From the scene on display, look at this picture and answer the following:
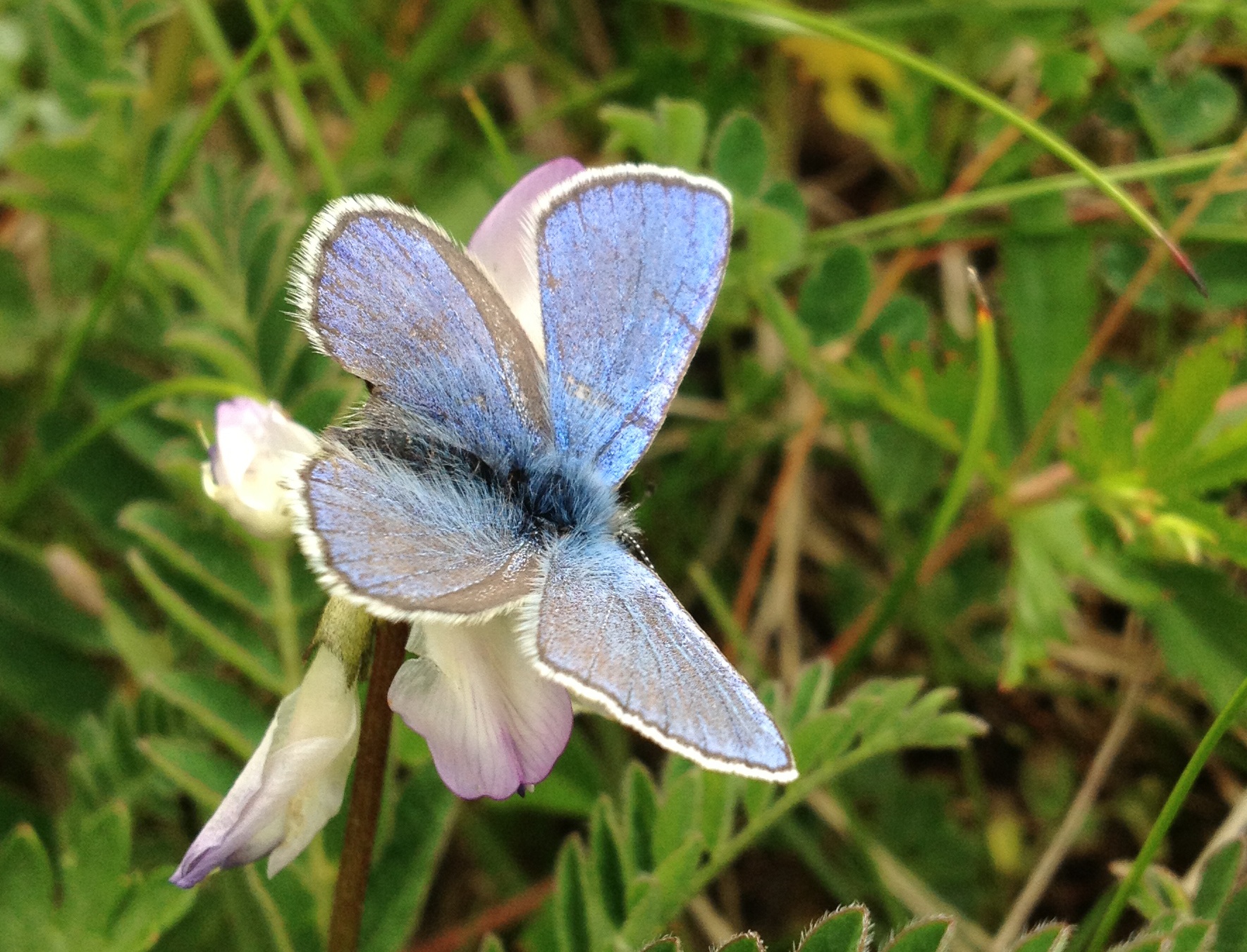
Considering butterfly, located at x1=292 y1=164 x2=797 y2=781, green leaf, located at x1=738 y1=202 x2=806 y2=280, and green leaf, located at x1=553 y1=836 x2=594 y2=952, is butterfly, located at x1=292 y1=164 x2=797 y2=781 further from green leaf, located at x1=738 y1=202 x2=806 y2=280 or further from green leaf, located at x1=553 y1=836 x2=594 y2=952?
green leaf, located at x1=738 y1=202 x2=806 y2=280

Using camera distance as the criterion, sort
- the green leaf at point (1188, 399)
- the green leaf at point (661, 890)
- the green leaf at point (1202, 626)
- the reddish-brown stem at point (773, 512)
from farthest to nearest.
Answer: the reddish-brown stem at point (773, 512) → the green leaf at point (1202, 626) → the green leaf at point (1188, 399) → the green leaf at point (661, 890)

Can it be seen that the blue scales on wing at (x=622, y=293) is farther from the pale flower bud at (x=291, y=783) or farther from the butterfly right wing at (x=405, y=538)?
the pale flower bud at (x=291, y=783)

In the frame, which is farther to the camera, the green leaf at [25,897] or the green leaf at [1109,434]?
the green leaf at [1109,434]

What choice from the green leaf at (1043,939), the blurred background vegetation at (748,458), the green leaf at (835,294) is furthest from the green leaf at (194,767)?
the green leaf at (835,294)

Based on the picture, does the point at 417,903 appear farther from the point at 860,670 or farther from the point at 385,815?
the point at 860,670

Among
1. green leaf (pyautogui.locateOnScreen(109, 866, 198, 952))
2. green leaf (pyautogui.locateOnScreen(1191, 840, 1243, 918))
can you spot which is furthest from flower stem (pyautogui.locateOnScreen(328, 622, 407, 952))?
green leaf (pyautogui.locateOnScreen(1191, 840, 1243, 918))

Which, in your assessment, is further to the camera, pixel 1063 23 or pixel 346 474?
pixel 1063 23

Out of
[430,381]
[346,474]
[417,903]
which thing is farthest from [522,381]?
[417,903]
